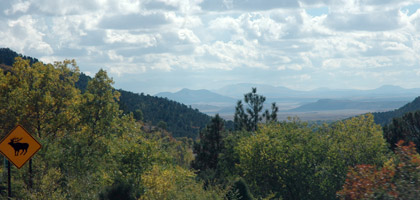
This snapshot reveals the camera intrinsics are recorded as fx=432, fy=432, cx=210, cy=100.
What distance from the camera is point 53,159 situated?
A: 93.7 ft

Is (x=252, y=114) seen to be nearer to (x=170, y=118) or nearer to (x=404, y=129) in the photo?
(x=404, y=129)

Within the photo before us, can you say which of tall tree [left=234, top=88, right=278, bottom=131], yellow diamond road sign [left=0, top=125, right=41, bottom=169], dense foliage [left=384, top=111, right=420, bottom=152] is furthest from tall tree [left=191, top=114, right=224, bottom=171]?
yellow diamond road sign [left=0, top=125, right=41, bottom=169]

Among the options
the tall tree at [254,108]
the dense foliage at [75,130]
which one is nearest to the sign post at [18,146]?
the dense foliage at [75,130]

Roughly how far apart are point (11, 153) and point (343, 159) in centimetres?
3138

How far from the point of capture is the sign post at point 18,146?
16.3 metres

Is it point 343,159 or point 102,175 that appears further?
point 343,159

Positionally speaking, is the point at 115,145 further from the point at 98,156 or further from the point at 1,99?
the point at 1,99

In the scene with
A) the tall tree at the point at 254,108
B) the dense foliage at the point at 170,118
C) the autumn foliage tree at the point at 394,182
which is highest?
the tall tree at the point at 254,108

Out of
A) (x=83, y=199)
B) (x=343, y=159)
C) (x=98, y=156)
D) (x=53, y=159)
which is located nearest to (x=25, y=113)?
(x=53, y=159)

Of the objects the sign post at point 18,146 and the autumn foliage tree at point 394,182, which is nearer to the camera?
the autumn foliage tree at point 394,182

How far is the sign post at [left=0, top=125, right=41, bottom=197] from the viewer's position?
642 inches

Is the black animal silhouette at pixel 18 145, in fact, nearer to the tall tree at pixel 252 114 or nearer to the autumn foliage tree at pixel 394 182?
the autumn foliage tree at pixel 394 182

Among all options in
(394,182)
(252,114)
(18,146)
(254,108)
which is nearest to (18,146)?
(18,146)

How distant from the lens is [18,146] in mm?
16547
